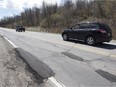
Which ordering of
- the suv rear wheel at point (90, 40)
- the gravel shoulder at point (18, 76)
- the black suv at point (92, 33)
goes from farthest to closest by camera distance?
the suv rear wheel at point (90, 40) < the black suv at point (92, 33) < the gravel shoulder at point (18, 76)

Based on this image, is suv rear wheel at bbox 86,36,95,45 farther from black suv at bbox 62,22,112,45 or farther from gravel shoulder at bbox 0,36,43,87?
gravel shoulder at bbox 0,36,43,87

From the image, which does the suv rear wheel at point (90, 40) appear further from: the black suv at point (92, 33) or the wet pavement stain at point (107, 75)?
the wet pavement stain at point (107, 75)

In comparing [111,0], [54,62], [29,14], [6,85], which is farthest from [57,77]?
[29,14]

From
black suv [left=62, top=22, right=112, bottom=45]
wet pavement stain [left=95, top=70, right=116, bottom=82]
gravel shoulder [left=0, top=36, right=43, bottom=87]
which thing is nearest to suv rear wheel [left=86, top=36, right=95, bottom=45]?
black suv [left=62, top=22, right=112, bottom=45]

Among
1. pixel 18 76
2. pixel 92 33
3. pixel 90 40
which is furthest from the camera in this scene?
pixel 90 40

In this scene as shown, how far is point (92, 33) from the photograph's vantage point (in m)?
15.5

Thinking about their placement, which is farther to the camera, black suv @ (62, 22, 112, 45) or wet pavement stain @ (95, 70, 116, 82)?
black suv @ (62, 22, 112, 45)

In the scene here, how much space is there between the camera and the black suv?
49.8ft

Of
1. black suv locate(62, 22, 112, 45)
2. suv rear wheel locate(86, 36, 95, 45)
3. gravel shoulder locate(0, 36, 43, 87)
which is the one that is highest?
black suv locate(62, 22, 112, 45)

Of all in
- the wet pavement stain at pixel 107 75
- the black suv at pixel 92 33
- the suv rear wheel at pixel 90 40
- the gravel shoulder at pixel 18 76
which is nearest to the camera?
the gravel shoulder at pixel 18 76

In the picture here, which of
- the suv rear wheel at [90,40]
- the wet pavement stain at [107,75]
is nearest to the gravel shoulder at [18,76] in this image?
the wet pavement stain at [107,75]

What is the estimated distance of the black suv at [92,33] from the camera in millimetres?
15172

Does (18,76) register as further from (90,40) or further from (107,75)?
(90,40)

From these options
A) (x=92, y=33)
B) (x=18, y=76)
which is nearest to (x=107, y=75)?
(x=18, y=76)
